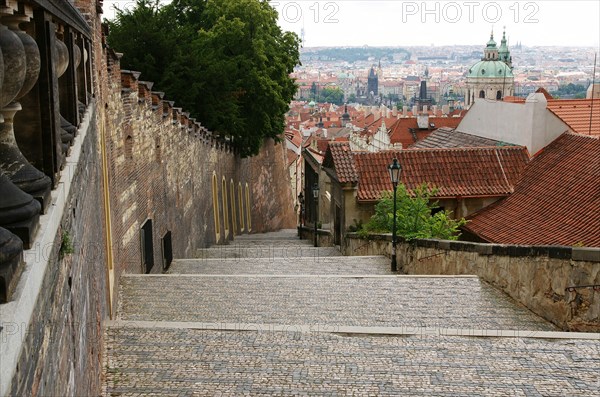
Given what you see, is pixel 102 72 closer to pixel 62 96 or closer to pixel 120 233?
pixel 120 233

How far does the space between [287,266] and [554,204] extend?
22.2ft

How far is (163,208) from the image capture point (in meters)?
16.8

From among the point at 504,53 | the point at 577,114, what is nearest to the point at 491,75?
the point at 504,53

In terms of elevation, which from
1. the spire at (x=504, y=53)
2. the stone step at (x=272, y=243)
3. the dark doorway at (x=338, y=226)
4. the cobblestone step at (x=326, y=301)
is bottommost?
the stone step at (x=272, y=243)

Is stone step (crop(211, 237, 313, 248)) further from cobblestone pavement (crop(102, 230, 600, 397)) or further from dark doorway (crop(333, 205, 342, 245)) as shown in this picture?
cobblestone pavement (crop(102, 230, 600, 397))

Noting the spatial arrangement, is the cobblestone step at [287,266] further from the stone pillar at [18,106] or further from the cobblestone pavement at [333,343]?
the stone pillar at [18,106]

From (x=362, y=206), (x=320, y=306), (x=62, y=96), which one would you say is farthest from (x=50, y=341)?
(x=362, y=206)

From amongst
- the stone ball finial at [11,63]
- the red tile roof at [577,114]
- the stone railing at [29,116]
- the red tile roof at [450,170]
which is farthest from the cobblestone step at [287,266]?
the stone ball finial at [11,63]

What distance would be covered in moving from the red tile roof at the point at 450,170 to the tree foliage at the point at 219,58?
9316 mm

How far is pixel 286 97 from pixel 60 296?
3154 cm

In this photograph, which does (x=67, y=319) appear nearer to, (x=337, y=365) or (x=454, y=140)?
(x=337, y=365)

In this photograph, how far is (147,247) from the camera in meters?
14.3

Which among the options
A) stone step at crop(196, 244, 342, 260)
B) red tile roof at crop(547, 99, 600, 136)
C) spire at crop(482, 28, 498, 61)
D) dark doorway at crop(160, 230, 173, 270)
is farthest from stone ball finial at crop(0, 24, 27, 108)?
spire at crop(482, 28, 498, 61)

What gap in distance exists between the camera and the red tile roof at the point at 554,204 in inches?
637
